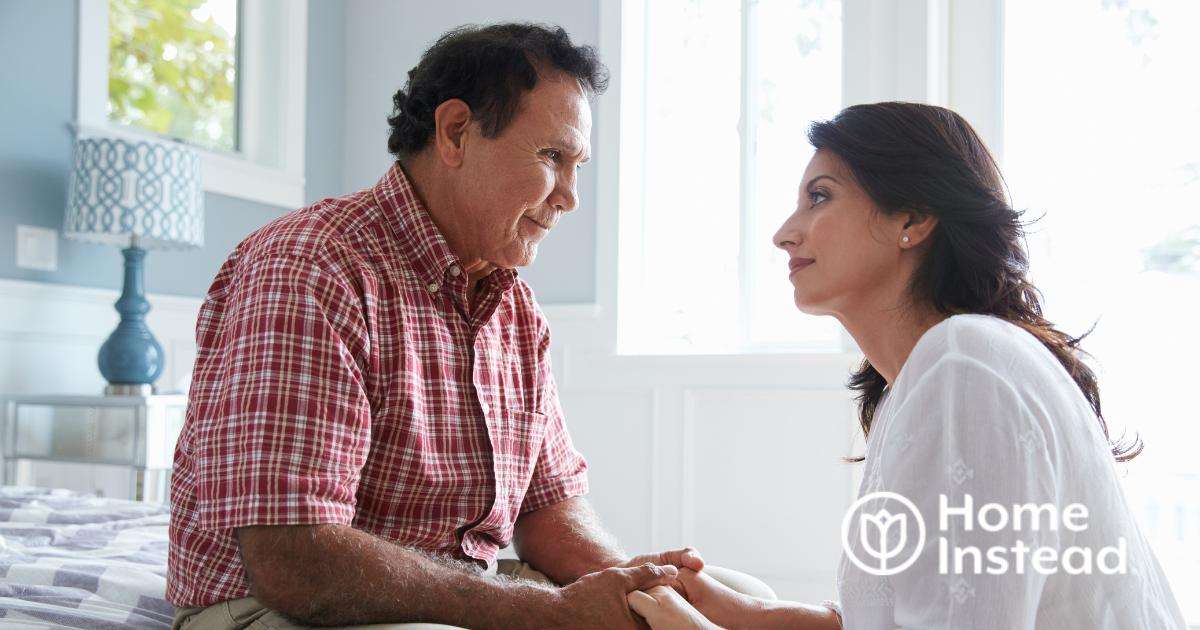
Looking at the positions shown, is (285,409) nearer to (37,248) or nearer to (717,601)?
(717,601)

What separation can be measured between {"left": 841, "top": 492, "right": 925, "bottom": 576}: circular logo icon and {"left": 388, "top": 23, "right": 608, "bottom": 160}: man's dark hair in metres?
0.80

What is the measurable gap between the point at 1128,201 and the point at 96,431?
10.2 feet

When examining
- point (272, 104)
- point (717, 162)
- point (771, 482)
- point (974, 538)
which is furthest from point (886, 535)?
point (272, 104)

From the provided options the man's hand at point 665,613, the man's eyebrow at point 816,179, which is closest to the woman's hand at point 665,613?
the man's hand at point 665,613

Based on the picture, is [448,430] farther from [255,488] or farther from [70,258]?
[70,258]

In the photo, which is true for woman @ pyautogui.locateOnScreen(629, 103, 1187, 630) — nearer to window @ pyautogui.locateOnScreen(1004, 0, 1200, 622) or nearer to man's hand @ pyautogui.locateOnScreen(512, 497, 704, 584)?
man's hand @ pyautogui.locateOnScreen(512, 497, 704, 584)

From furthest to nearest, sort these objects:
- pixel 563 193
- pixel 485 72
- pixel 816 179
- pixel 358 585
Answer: pixel 563 193 < pixel 485 72 < pixel 816 179 < pixel 358 585

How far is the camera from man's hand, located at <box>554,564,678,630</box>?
106cm

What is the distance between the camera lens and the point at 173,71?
10.5ft

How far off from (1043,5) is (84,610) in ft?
9.76

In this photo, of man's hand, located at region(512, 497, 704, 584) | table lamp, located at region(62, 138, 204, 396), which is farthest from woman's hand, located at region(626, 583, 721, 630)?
table lamp, located at region(62, 138, 204, 396)

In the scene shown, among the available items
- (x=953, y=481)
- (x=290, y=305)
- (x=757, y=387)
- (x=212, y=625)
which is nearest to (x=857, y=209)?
(x=953, y=481)

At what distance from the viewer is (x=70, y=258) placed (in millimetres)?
2770

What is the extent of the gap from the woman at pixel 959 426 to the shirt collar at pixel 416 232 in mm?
520
